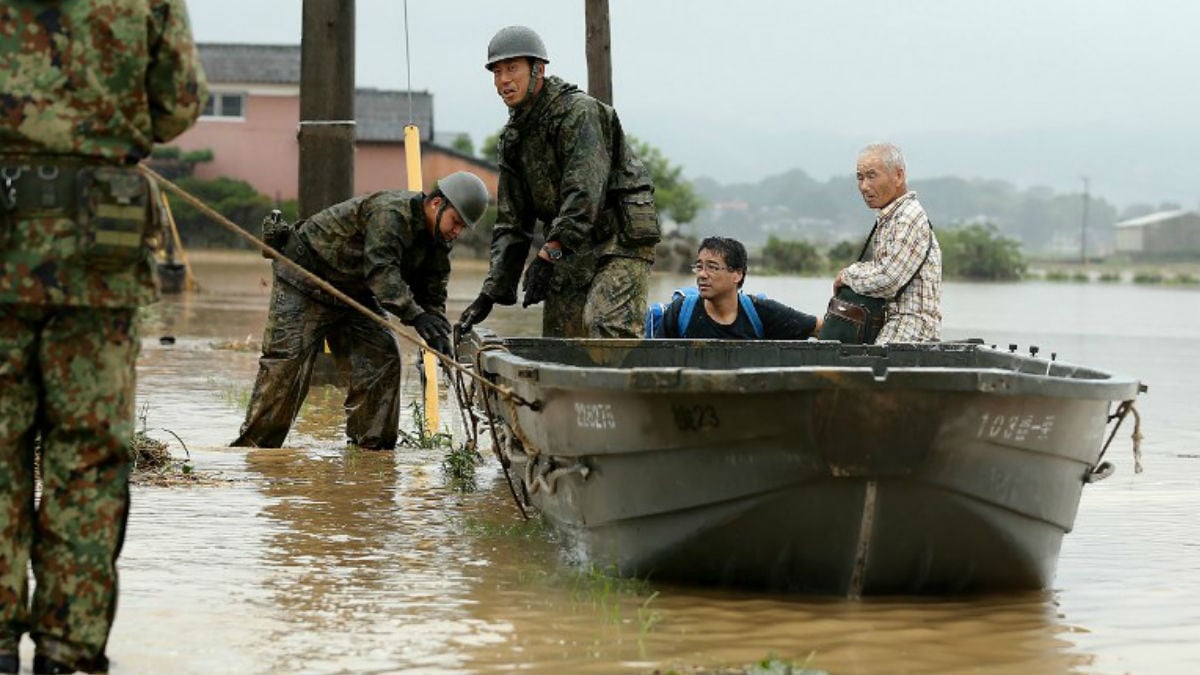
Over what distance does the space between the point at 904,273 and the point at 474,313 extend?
84.8 inches

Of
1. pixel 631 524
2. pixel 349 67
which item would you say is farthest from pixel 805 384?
pixel 349 67

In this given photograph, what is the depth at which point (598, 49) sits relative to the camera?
16625 millimetres

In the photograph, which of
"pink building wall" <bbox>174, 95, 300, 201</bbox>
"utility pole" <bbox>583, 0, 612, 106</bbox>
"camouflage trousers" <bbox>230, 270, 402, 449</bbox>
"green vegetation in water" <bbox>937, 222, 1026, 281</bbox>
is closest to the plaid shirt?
"camouflage trousers" <bbox>230, 270, 402, 449</bbox>

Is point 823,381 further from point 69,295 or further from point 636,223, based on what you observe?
point 636,223

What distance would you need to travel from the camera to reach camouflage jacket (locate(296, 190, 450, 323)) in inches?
432

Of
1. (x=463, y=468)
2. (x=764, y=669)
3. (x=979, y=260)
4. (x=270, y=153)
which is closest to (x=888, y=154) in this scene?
(x=463, y=468)

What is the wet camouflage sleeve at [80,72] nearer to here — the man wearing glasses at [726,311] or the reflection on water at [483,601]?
the reflection on water at [483,601]

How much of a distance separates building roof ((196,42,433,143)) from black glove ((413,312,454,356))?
49931 mm

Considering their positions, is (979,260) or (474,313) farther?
(979,260)

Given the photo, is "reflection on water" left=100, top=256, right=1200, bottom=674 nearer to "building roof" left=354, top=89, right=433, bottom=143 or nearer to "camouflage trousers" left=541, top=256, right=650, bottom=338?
"camouflage trousers" left=541, top=256, right=650, bottom=338

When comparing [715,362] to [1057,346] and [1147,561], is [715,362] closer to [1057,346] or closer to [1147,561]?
[1147,561]

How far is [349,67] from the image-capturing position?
15.2 metres

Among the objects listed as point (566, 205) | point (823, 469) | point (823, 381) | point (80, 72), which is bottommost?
point (823, 469)

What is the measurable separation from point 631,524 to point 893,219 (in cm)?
339
